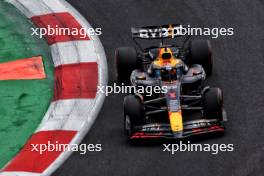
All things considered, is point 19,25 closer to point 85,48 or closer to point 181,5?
point 85,48

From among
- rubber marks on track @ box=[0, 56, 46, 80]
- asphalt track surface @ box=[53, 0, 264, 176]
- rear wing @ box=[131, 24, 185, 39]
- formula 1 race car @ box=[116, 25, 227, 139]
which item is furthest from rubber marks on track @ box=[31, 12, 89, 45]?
rear wing @ box=[131, 24, 185, 39]

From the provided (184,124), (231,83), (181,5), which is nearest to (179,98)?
(184,124)

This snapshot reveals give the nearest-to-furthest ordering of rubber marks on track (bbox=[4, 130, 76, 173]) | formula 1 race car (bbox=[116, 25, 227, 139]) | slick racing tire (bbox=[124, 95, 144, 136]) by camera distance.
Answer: rubber marks on track (bbox=[4, 130, 76, 173]) → formula 1 race car (bbox=[116, 25, 227, 139]) → slick racing tire (bbox=[124, 95, 144, 136])

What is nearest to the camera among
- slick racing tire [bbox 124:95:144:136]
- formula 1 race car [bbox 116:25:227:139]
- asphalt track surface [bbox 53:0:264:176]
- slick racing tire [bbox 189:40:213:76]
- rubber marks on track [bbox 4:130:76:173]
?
asphalt track surface [bbox 53:0:264:176]

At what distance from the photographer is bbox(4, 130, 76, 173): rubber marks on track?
12430 mm

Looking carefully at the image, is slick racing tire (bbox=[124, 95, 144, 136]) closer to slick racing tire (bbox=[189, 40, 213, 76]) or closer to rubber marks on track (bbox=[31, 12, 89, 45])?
slick racing tire (bbox=[189, 40, 213, 76])

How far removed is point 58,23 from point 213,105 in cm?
474

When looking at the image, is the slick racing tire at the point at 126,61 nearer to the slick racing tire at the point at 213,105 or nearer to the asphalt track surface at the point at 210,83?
the asphalt track surface at the point at 210,83

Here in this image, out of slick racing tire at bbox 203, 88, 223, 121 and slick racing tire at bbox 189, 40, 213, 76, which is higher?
slick racing tire at bbox 189, 40, 213, 76

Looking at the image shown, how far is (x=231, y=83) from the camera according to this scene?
14.4 m

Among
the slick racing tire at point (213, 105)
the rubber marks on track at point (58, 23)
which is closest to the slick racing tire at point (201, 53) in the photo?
the slick racing tire at point (213, 105)

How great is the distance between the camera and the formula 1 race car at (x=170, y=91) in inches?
499

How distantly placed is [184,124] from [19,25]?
5122mm

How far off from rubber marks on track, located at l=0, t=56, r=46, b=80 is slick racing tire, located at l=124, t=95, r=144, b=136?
7.83 ft
